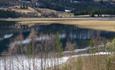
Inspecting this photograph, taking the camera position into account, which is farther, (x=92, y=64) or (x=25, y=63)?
(x=25, y=63)

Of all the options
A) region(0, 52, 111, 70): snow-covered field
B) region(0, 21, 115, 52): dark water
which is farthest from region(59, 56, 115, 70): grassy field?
region(0, 21, 115, 52): dark water

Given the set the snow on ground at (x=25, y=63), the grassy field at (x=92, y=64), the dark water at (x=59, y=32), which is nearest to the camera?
the grassy field at (x=92, y=64)

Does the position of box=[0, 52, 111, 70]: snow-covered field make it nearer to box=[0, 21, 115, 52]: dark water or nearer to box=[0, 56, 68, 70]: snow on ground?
box=[0, 56, 68, 70]: snow on ground

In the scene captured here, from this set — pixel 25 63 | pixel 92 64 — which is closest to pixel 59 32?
pixel 25 63

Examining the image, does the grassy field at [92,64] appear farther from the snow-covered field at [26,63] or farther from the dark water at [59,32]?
the dark water at [59,32]

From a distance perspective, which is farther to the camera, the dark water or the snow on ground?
the dark water

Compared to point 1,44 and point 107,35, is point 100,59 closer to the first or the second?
point 1,44

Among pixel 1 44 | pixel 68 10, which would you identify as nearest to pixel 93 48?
pixel 1 44

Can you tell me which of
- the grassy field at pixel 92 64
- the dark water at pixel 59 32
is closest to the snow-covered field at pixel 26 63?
the grassy field at pixel 92 64

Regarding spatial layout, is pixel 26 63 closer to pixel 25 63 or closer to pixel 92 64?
pixel 25 63
